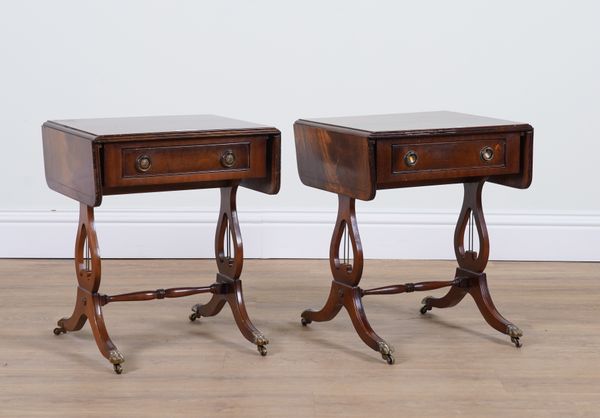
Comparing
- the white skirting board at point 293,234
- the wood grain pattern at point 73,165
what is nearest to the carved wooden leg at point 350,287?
the wood grain pattern at point 73,165

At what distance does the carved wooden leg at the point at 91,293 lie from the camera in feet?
10.1

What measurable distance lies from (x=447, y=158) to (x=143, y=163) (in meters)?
0.90

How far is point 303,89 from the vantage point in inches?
177

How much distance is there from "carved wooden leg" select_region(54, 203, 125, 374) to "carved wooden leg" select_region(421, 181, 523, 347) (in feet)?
3.85

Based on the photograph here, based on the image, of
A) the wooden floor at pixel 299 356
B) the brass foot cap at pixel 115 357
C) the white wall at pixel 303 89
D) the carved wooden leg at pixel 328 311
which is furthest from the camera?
the white wall at pixel 303 89

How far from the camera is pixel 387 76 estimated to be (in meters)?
4.49

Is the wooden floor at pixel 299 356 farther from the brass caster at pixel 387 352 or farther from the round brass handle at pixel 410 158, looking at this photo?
the round brass handle at pixel 410 158

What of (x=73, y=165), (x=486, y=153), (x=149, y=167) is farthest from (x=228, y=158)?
(x=486, y=153)

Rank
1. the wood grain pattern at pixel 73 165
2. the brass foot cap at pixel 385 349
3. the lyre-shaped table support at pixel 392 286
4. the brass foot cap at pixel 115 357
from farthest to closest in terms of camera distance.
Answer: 1. the lyre-shaped table support at pixel 392 286
2. the brass foot cap at pixel 385 349
3. the brass foot cap at pixel 115 357
4. the wood grain pattern at pixel 73 165

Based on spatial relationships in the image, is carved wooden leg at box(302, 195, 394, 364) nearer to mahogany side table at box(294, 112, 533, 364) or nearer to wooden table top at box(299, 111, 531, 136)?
mahogany side table at box(294, 112, 533, 364)

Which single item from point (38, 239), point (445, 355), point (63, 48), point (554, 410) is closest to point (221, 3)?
point (63, 48)

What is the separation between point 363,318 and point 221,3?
1770 mm

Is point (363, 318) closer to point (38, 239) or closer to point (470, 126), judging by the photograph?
point (470, 126)

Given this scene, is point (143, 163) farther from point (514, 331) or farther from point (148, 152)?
point (514, 331)
